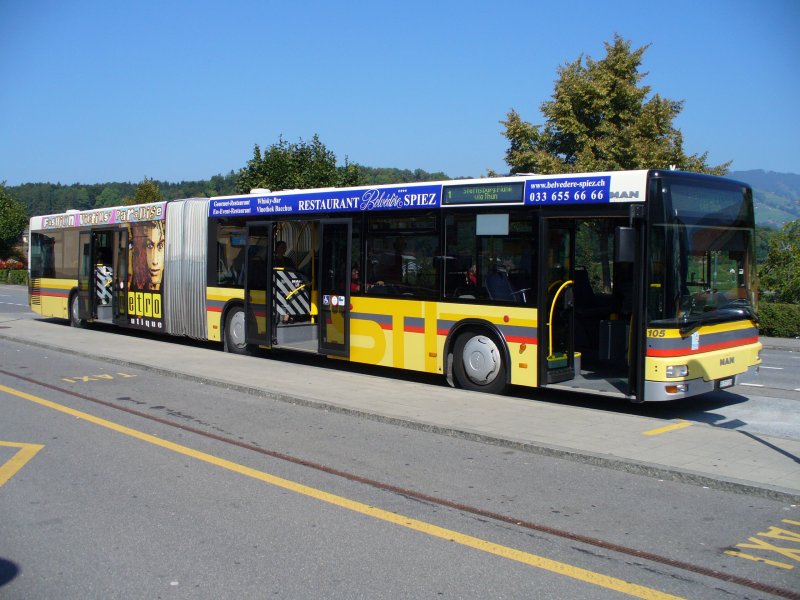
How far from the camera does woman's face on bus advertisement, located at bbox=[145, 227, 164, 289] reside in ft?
57.9

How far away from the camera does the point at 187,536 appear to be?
5.33 m

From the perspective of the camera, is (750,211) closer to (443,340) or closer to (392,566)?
(443,340)

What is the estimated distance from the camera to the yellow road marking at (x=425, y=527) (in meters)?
4.61

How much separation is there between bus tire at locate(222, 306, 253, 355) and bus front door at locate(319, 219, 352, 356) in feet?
8.75

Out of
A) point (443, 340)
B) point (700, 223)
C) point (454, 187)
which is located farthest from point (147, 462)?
point (700, 223)

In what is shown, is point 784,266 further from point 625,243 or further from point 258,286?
point 625,243

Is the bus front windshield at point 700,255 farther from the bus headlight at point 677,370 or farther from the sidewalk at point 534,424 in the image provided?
the sidewalk at point 534,424

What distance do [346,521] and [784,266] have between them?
22.7 meters

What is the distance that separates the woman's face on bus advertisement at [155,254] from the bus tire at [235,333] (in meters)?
2.69

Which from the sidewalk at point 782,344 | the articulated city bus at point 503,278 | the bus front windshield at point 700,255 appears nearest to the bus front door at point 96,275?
the articulated city bus at point 503,278

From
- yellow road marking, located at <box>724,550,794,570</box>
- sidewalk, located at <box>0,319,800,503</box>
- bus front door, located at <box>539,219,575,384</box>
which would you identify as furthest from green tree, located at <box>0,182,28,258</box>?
yellow road marking, located at <box>724,550,794,570</box>

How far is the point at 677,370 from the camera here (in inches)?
365

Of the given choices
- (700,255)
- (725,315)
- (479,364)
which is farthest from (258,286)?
(725,315)

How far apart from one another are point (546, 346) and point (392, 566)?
5978 mm
